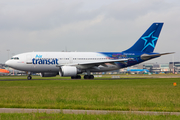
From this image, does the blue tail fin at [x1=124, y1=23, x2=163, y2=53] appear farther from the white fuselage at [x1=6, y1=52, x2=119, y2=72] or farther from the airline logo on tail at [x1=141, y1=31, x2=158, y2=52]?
the white fuselage at [x1=6, y1=52, x2=119, y2=72]

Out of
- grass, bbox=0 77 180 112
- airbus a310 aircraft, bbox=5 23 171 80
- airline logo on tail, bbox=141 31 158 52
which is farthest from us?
airline logo on tail, bbox=141 31 158 52

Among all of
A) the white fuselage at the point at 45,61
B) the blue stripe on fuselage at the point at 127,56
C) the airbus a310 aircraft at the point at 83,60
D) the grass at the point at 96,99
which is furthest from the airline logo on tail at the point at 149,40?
the grass at the point at 96,99

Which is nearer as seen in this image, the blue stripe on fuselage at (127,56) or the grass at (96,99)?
the grass at (96,99)

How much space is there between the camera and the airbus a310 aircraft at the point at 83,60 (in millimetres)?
42875

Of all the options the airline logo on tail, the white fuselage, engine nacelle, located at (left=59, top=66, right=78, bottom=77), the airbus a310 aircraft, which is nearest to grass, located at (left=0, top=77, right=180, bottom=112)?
engine nacelle, located at (left=59, top=66, right=78, bottom=77)

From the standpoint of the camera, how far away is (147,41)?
49.8 meters

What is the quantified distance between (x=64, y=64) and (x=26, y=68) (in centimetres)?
661

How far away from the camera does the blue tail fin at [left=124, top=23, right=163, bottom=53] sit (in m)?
49.6

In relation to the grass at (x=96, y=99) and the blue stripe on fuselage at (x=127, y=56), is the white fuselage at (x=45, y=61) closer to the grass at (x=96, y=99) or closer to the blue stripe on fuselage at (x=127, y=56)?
the blue stripe on fuselage at (x=127, y=56)

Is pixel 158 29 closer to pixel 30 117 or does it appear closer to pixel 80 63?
pixel 80 63

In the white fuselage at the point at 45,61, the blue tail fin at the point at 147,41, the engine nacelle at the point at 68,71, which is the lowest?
the engine nacelle at the point at 68,71

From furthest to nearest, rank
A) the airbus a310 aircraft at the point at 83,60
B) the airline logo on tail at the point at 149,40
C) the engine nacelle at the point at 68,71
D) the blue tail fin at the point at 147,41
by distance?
the airline logo on tail at the point at 149,40 < the blue tail fin at the point at 147,41 < the airbus a310 aircraft at the point at 83,60 < the engine nacelle at the point at 68,71

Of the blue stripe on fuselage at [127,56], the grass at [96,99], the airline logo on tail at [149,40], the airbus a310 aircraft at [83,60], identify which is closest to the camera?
the grass at [96,99]

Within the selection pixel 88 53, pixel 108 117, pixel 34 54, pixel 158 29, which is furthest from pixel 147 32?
pixel 108 117
